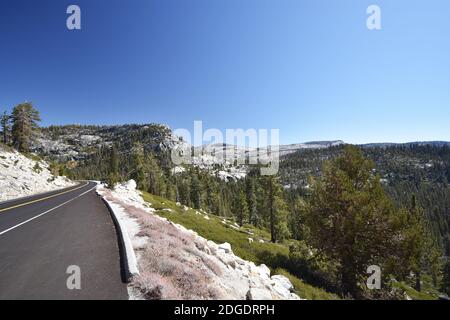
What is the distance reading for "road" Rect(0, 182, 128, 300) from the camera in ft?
19.7

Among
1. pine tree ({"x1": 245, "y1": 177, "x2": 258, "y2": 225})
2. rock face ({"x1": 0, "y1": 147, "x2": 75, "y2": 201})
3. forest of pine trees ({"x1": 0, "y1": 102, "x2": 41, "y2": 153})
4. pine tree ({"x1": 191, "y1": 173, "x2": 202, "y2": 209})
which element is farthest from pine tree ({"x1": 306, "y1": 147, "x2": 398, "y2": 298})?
forest of pine trees ({"x1": 0, "y1": 102, "x2": 41, "y2": 153})

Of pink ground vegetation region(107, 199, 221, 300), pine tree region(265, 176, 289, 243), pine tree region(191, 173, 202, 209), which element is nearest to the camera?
pink ground vegetation region(107, 199, 221, 300)

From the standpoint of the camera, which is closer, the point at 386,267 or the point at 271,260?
the point at 386,267

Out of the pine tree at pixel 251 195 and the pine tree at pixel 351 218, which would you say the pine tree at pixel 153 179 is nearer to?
the pine tree at pixel 251 195

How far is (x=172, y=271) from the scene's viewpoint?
728cm

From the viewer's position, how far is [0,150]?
38.3 m

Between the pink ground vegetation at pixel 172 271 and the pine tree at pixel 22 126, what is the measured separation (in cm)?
7063

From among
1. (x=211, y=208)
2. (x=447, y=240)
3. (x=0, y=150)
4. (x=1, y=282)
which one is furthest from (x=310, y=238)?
(x=447, y=240)

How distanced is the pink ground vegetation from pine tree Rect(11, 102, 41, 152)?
232ft

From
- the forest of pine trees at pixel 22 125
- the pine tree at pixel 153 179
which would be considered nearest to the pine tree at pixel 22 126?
the forest of pine trees at pixel 22 125

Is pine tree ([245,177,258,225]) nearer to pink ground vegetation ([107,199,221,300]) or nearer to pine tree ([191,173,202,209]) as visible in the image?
pine tree ([191,173,202,209])

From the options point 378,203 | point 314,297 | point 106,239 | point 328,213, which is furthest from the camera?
point 328,213
